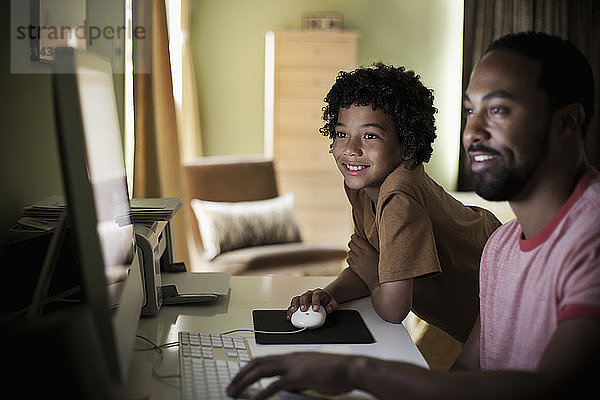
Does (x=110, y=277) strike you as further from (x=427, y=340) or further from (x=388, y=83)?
(x=427, y=340)

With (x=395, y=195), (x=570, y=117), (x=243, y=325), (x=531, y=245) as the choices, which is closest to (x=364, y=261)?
(x=395, y=195)

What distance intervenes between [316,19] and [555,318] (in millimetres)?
4551

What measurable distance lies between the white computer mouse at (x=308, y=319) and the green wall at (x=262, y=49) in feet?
13.9

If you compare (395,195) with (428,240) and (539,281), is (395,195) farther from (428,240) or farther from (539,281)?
(539,281)

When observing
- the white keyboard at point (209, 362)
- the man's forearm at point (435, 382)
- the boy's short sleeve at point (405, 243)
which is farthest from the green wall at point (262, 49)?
the man's forearm at point (435, 382)

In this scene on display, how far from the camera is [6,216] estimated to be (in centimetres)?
155

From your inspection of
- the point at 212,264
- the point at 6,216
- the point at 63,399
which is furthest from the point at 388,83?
the point at 212,264

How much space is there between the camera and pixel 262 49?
550cm

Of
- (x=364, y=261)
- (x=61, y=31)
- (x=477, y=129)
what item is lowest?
(x=364, y=261)

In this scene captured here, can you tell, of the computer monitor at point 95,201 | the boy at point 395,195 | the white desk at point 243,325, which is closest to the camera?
the computer monitor at point 95,201

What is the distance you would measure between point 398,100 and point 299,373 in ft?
3.08

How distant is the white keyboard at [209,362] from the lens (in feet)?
3.62

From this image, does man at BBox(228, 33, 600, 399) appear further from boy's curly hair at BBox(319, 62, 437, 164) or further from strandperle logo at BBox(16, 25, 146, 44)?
strandperle logo at BBox(16, 25, 146, 44)

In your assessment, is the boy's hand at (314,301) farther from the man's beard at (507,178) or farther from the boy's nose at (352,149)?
the man's beard at (507,178)
